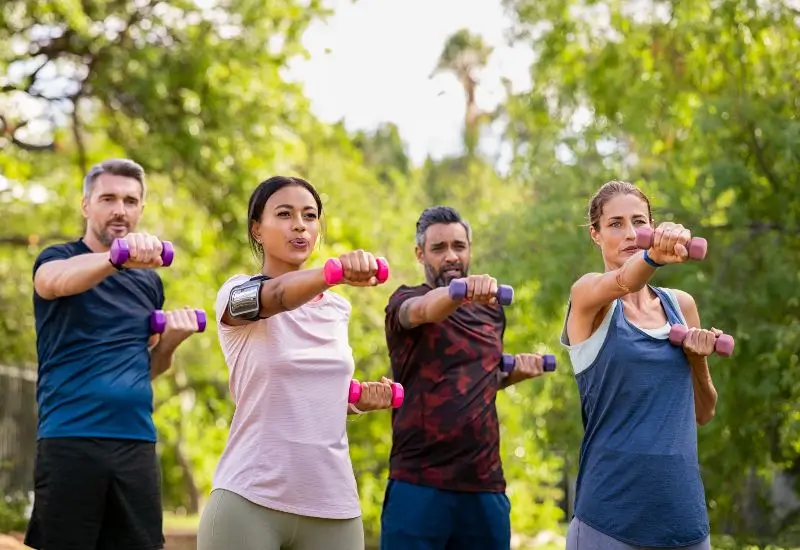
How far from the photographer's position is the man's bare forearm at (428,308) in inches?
180

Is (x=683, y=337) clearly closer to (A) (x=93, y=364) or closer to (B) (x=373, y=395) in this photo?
(B) (x=373, y=395)

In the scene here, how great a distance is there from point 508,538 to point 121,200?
1.89m

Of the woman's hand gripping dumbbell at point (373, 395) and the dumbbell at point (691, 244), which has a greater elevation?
the dumbbell at point (691, 244)

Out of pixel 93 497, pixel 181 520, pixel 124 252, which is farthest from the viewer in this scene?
pixel 181 520

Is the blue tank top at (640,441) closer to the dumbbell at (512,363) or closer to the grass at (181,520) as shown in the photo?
the dumbbell at (512,363)

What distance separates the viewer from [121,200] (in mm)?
4820

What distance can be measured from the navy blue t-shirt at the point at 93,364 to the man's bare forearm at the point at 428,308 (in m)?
0.95

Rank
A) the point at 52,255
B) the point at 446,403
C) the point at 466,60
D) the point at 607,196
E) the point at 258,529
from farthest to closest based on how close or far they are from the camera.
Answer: the point at 466,60, the point at 446,403, the point at 52,255, the point at 607,196, the point at 258,529

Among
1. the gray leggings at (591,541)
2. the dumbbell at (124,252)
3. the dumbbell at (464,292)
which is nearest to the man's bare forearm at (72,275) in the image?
the dumbbell at (124,252)

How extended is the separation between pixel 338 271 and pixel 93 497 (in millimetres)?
1795

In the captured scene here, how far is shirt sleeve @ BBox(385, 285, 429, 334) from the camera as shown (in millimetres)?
4969

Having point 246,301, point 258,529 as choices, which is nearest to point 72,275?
point 246,301

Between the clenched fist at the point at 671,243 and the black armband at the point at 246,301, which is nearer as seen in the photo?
the clenched fist at the point at 671,243

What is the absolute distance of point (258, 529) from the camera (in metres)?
3.47
